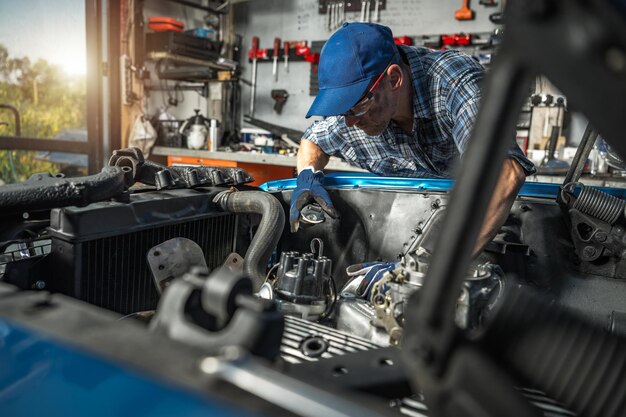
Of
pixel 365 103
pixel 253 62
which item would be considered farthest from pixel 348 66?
pixel 253 62

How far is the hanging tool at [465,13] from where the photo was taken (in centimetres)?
423

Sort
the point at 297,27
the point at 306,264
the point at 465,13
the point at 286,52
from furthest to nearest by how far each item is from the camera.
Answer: the point at 297,27, the point at 286,52, the point at 465,13, the point at 306,264

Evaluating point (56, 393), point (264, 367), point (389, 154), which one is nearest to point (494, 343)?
point (264, 367)

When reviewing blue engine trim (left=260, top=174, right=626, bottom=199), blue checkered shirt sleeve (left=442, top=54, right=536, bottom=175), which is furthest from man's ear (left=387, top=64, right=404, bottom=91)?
blue engine trim (left=260, top=174, right=626, bottom=199)

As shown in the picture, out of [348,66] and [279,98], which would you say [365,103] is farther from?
[279,98]

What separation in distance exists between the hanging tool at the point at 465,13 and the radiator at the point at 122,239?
3.62 meters

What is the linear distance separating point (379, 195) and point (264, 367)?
111cm

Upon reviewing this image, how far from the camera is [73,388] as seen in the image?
0.58 metres

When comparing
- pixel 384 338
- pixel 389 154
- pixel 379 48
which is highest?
pixel 379 48

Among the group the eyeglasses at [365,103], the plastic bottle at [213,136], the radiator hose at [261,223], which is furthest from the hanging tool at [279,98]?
the radiator hose at [261,223]

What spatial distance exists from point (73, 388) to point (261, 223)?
0.78 meters

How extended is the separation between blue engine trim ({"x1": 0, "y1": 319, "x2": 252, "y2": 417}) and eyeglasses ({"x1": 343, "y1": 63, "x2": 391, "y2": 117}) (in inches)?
52.3

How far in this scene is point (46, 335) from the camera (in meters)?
0.60

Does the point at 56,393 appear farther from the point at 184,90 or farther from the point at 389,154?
the point at 184,90
